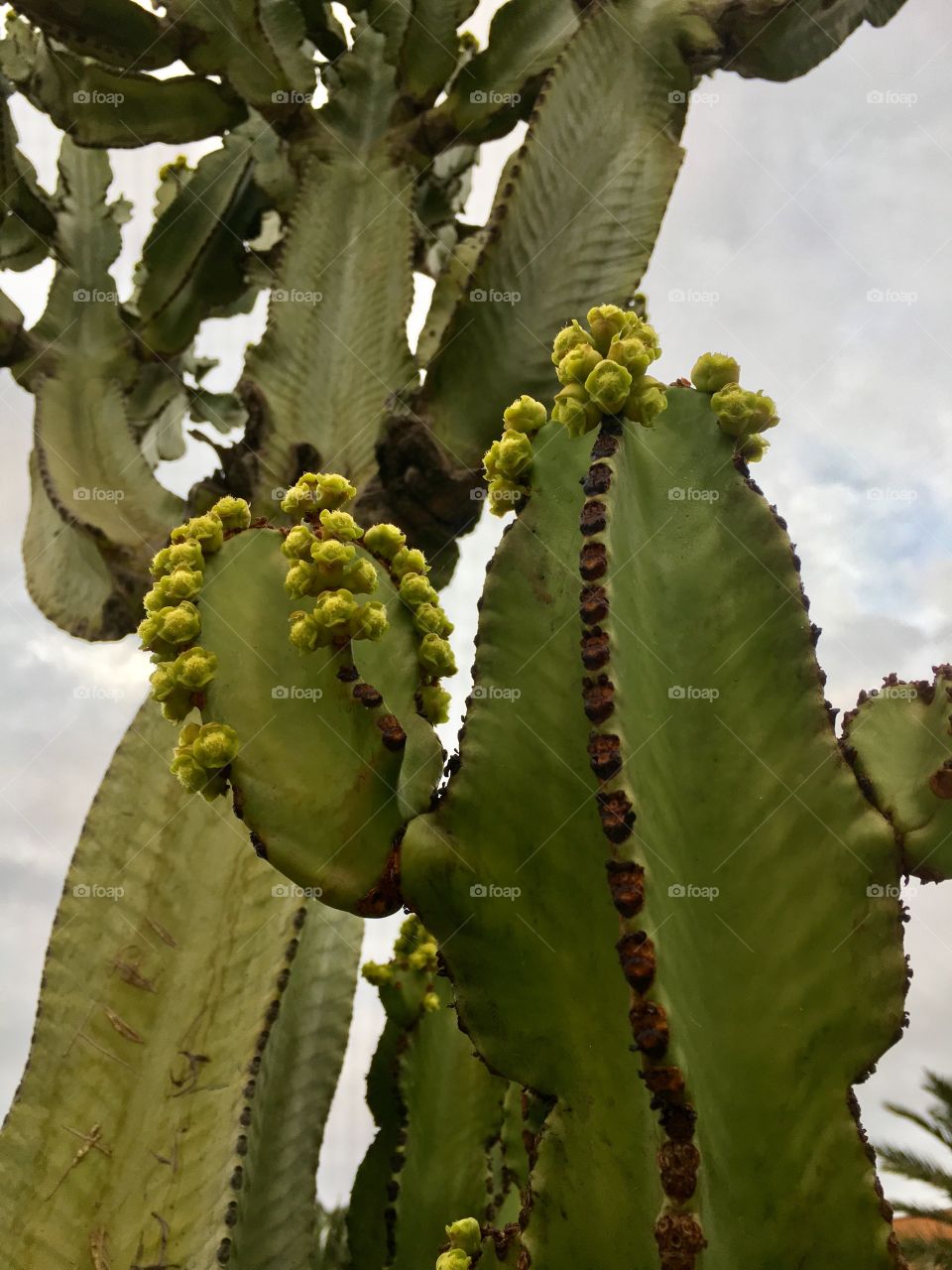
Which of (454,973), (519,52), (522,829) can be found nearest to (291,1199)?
(454,973)

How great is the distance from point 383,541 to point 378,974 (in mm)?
1098

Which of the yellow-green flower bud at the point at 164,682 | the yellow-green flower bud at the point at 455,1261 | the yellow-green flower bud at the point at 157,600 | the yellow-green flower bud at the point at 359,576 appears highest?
the yellow-green flower bud at the point at 359,576

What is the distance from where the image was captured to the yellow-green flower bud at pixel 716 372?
4.93 ft

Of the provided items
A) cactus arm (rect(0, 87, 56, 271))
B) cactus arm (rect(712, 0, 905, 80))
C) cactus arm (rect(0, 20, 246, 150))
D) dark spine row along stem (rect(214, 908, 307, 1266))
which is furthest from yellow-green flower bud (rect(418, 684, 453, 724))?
cactus arm (rect(0, 87, 56, 271))

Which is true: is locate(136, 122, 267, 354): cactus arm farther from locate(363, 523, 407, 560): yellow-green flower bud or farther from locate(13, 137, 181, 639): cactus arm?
locate(363, 523, 407, 560): yellow-green flower bud

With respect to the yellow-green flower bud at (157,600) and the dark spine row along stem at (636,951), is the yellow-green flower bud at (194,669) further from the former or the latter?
the dark spine row along stem at (636,951)

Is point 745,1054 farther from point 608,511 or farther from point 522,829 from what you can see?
point 608,511

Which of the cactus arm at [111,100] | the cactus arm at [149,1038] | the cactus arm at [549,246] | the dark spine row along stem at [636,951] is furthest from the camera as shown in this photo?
the cactus arm at [111,100]

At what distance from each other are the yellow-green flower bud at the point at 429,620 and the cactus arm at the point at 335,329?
0.96 metres

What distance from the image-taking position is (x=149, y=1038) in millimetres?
2061

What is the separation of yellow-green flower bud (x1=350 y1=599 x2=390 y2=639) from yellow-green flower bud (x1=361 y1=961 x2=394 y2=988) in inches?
43.2

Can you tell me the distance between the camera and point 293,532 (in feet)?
4.83

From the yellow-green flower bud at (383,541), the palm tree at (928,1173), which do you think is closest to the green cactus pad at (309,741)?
the yellow-green flower bud at (383,541)

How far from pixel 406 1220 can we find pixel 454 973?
104 centimetres
